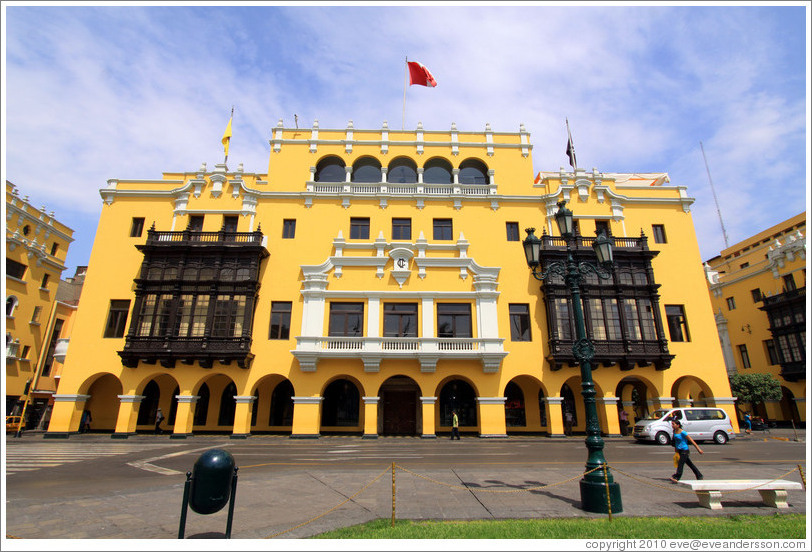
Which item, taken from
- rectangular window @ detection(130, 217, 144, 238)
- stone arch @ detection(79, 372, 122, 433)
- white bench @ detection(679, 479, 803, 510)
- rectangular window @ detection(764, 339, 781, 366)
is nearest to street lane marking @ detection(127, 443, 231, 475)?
white bench @ detection(679, 479, 803, 510)

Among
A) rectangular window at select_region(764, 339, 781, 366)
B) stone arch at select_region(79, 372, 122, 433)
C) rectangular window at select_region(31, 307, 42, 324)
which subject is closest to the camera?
stone arch at select_region(79, 372, 122, 433)

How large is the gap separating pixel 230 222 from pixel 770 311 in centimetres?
4650

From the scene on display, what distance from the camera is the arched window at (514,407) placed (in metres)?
26.9

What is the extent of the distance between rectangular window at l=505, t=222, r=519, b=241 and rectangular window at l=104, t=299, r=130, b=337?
25.4 meters

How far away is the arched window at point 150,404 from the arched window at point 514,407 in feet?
77.4

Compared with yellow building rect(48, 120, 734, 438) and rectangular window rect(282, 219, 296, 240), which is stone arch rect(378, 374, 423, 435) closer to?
yellow building rect(48, 120, 734, 438)

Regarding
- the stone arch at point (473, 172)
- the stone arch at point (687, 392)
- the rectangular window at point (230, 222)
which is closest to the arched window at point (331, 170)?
the rectangular window at point (230, 222)

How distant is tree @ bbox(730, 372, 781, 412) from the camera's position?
3122cm

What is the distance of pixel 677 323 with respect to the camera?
2598 cm

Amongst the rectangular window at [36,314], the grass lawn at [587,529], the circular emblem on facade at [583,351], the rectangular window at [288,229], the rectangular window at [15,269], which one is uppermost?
the rectangular window at [288,229]

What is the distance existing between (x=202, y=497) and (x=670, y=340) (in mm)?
28212

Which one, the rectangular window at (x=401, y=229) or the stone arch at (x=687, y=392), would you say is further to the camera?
Answer: the rectangular window at (x=401, y=229)

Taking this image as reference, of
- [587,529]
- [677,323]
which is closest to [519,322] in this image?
[677,323]

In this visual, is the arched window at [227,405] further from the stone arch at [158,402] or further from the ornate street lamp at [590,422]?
the ornate street lamp at [590,422]
